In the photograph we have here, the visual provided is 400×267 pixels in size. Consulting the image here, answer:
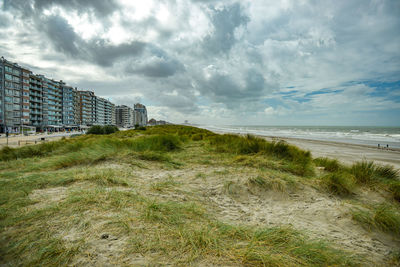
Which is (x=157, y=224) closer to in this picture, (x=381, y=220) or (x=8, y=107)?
(x=381, y=220)

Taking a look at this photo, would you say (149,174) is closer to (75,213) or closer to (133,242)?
(75,213)

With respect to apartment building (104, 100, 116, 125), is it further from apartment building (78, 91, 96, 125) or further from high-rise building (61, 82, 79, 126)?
high-rise building (61, 82, 79, 126)

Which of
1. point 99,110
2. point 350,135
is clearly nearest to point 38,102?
point 99,110

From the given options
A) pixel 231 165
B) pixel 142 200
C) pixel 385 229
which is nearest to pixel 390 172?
pixel 385 229

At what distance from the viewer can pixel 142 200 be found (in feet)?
9.62

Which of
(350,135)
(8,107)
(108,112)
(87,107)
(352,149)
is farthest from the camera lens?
(108,112)

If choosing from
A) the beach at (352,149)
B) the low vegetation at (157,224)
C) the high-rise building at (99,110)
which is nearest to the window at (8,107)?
the high-rise building at (99,110)

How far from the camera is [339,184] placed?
4.34m

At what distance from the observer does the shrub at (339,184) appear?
4281 mm

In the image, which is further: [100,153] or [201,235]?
[100,153]

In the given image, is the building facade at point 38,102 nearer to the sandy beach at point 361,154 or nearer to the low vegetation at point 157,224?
the low vegetation at point 157,224

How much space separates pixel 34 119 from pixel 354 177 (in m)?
83.0

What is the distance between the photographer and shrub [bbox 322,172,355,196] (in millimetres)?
4281

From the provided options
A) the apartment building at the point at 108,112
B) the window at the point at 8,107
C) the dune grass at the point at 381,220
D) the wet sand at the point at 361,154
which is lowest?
the wet sand at the point at 361,154
